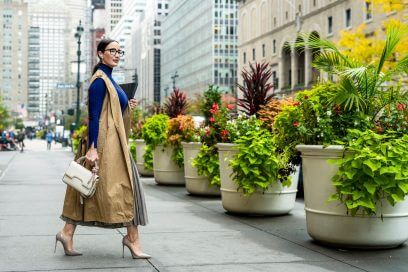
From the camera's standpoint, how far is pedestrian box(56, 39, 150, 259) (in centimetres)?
622

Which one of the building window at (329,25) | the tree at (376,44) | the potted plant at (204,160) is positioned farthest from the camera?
the building window at (329,25)

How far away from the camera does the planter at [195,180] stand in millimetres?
13227

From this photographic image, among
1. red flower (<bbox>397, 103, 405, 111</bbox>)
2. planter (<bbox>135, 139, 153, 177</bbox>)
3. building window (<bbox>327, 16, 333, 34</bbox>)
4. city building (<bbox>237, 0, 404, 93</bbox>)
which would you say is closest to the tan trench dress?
red flower (<bbox>397, 103, 405, 111</bbox>)

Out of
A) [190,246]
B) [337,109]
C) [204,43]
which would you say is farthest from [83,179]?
[204,43]

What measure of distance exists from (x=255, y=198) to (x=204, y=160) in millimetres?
2520

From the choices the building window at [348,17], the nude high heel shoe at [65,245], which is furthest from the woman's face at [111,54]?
the building window at [348,17]

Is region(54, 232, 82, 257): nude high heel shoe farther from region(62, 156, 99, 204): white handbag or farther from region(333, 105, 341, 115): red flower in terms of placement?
region(333, 105, 341, 115): red flower

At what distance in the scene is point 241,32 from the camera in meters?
92.7

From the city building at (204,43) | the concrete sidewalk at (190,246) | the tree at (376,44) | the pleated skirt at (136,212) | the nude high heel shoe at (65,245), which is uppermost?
the city building at (204,43)

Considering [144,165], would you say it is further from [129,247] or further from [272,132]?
[129,247]

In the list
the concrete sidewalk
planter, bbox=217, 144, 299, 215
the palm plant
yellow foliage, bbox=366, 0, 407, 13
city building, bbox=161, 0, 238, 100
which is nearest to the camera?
the concrete sidewalk

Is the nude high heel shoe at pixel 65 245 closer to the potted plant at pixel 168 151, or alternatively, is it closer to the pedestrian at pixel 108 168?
the pedestrian at pixel 108 168

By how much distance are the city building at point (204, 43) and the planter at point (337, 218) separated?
110 metres

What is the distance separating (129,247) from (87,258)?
1.43ft
